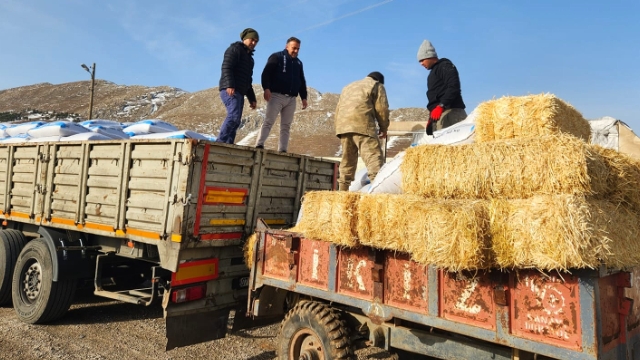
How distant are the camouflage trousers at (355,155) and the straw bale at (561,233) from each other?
3.17 metres

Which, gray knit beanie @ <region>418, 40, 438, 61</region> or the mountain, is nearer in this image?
gray knit beanie @ <region>418, 40, 438, 61</region>

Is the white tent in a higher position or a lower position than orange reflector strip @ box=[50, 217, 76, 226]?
higher

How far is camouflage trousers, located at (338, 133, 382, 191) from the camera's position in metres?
5.86

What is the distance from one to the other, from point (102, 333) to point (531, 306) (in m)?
5.38

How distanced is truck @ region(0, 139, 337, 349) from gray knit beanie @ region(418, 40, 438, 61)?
209cm

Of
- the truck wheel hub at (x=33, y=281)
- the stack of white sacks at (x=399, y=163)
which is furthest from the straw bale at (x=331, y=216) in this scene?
the truck wheel hub at (x=33, y=281)

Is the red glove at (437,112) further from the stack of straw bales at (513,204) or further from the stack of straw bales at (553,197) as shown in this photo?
the stack of straw bales at (553,197)

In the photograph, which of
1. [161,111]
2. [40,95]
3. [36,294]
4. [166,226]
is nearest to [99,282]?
Result: [36,294]

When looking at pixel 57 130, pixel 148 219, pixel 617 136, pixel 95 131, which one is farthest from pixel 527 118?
pixel 617 136

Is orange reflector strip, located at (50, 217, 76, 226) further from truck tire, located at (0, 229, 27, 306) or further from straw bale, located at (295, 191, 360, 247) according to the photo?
straw bale, located at (295, 191, 360, 247)

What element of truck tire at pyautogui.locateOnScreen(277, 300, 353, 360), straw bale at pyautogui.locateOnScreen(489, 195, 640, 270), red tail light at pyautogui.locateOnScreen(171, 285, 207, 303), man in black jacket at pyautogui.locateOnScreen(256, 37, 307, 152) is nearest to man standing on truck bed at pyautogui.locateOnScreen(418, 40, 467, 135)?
man in black jacket at pyautogui.locateOnScreen(256, 37, 307, 152)

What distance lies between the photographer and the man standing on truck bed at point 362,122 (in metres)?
5.86

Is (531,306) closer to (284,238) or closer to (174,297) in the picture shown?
(284,238)

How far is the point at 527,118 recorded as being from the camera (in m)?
3.32
